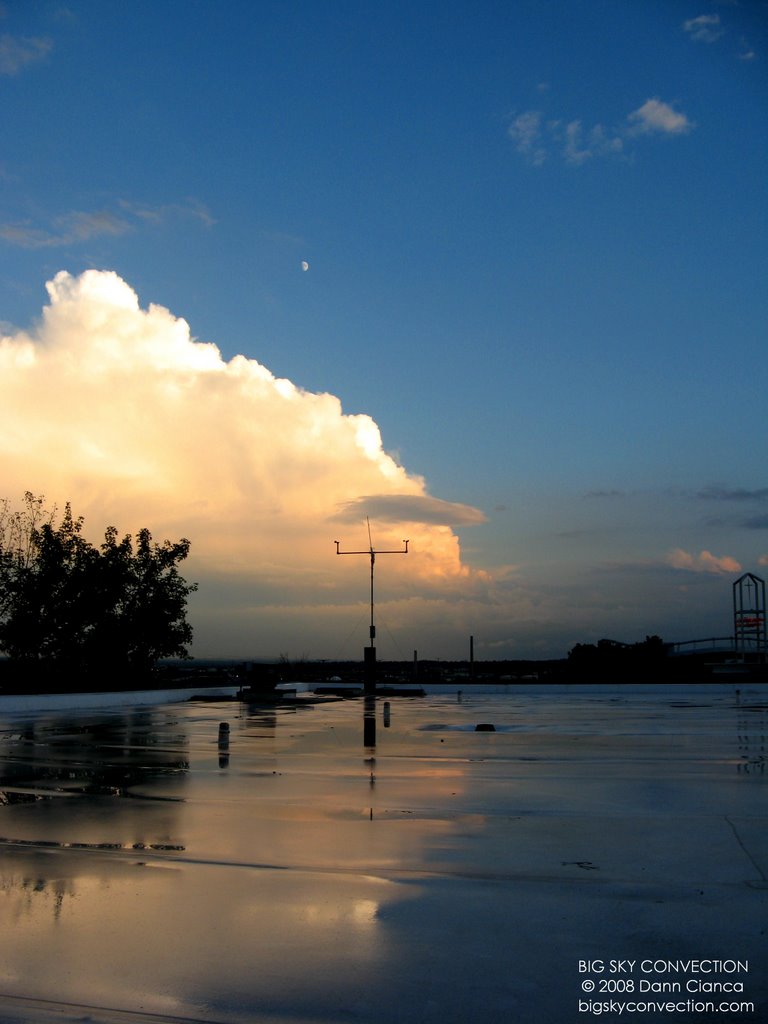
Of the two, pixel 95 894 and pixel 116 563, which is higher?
pixel 116 563

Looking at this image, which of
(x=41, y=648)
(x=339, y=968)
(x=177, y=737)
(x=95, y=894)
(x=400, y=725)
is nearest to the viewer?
(x=339, y=968)

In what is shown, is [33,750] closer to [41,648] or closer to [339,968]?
[339,968]

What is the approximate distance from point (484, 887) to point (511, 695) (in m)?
44.9

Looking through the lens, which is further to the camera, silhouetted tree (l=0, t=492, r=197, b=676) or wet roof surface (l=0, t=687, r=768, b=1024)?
silhouetted tree (l=0, t=492, r=197, b=676)

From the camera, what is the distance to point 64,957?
673 cm

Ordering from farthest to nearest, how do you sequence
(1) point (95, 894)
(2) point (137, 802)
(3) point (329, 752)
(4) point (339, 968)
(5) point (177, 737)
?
(5) point (177, 737)
(3) point (329, 752)
(2) point (137, 802)
(1) point (95, 894)
(4) point (339, 968)

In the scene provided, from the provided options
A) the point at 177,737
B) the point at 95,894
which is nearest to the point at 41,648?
the point at 177,737

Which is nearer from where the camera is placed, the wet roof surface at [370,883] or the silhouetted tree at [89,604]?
the wet roof surface at [370,883]

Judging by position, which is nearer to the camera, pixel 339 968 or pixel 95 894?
pixel 339 968

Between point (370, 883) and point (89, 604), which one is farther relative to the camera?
point (89, 604)

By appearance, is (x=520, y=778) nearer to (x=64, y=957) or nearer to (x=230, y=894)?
(x=230, y=894)

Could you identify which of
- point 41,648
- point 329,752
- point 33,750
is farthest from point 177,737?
point 41,648

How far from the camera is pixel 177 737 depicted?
2516 cm

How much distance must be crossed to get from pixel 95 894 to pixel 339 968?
2927mm
